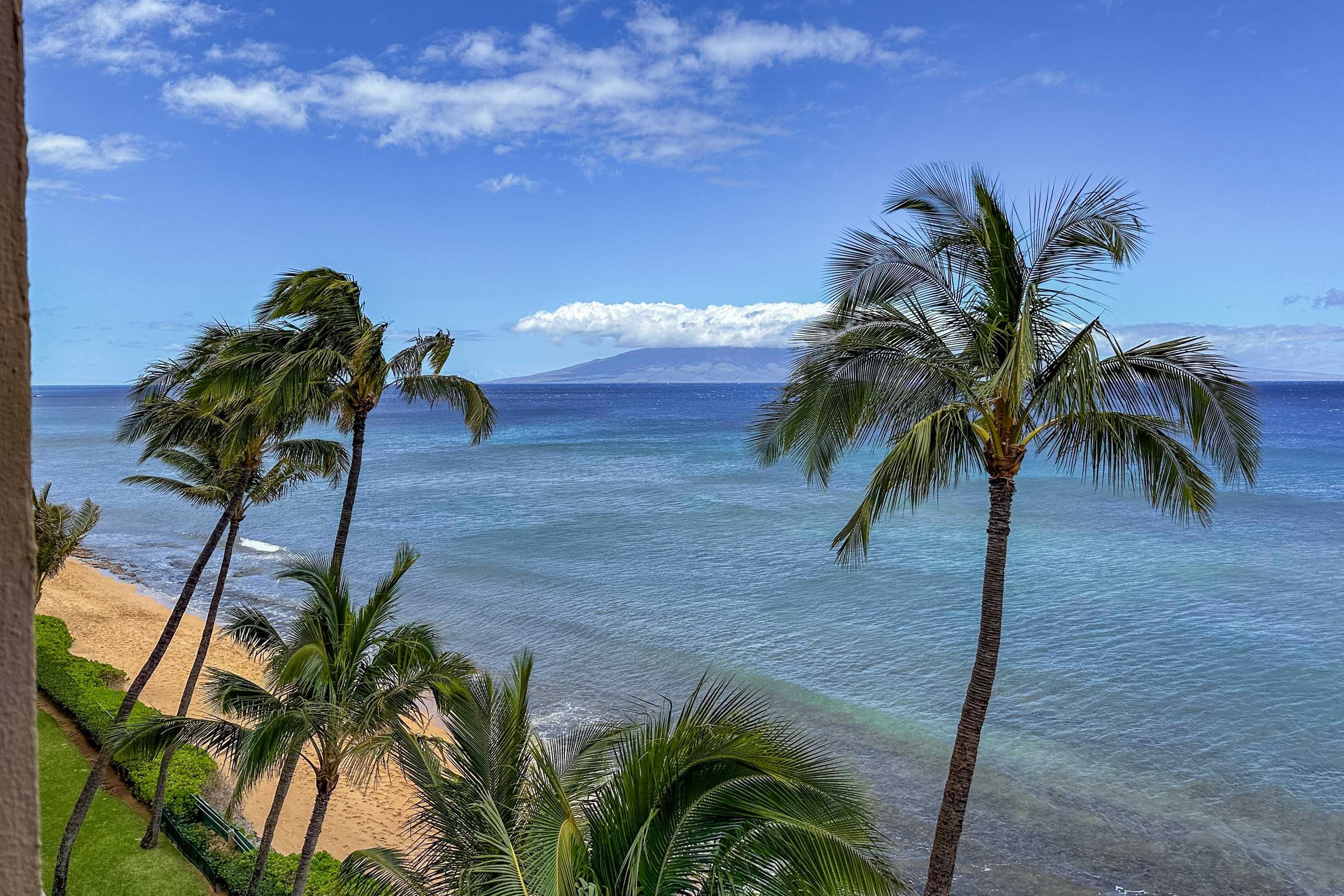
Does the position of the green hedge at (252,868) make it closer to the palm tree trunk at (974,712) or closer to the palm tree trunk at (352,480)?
the palm tree trunk at (352,480)

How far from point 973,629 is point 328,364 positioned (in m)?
25.4

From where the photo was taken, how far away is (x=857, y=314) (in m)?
10.4

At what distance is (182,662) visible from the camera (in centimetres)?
2712

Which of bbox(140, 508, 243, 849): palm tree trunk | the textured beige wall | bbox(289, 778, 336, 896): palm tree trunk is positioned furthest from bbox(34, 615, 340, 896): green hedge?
the textured beige wall

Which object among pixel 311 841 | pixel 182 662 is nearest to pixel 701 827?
pixel 311 841

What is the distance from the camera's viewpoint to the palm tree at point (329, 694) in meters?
10.0

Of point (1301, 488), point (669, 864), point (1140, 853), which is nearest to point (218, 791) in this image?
point (669, 864)

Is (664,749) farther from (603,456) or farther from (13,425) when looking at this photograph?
(603,456)

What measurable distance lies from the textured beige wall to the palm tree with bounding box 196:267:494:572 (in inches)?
449

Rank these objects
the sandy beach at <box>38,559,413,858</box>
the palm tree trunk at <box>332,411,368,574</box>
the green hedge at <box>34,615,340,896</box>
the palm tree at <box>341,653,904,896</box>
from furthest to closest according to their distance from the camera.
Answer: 1. the sandy beach at <box>38,559,413,858</box>
2. the green hedge at <box>34,615,340,896</box>
3. the palm tree trunk at <box>332,411,368,574</box>
4. the palm tree at <box>341,653,904,896</box>

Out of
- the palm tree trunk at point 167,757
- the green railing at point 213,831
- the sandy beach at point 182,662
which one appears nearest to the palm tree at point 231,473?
the palm tree trunk at point 167,757

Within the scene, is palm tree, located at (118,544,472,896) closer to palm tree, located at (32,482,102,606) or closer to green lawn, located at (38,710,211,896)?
green lawn, located at (38,710,211,896)

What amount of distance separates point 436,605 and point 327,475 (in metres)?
18.8

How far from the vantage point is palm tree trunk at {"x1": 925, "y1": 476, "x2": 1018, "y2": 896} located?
9.43 meters
